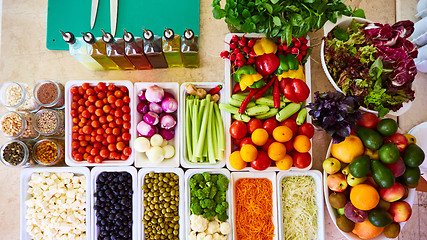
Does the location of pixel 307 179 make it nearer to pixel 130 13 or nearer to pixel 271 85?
pixel 271 85

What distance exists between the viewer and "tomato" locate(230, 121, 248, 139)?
156cm

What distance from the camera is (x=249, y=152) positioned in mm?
1489

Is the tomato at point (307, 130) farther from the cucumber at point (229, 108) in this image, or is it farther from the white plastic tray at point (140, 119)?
the white plastic tray at point (140, 119)

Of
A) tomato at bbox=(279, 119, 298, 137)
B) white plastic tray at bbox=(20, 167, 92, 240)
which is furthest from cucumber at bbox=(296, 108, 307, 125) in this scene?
white plastic tray at bbox=(20, 167, 92, 240)

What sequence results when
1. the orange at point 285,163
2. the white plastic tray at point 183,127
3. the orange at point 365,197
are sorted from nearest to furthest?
the orange at point 365,197
the orange at point 285,163
the white plastic tray at point 183,127

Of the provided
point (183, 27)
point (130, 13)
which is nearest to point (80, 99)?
A: point (130, 13)

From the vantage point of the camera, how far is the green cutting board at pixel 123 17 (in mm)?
1790

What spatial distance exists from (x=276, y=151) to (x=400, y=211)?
0.70 m

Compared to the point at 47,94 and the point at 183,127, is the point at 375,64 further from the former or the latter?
Result: the point at 47,94

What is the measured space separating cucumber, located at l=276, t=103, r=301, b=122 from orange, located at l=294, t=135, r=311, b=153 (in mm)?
133

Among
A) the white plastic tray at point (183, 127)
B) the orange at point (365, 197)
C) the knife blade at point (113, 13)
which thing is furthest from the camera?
the knife blade at point (113, 13)

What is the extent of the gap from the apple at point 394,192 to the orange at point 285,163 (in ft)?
1.61

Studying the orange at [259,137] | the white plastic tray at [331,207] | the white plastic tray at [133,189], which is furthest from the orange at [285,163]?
the white plastic tray at [133,189]

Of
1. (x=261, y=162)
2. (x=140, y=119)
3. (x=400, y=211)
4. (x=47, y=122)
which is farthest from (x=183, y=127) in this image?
(x=400, y=211)
